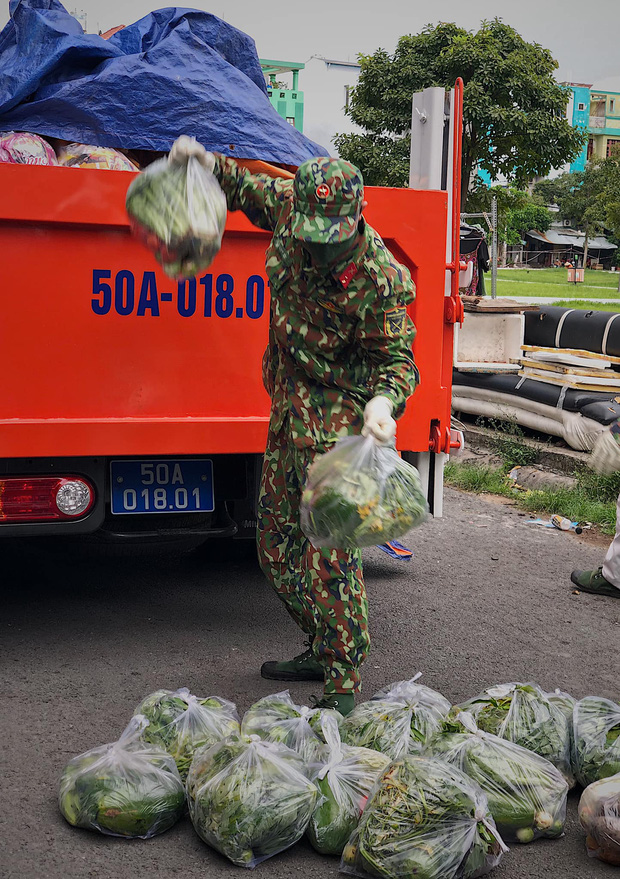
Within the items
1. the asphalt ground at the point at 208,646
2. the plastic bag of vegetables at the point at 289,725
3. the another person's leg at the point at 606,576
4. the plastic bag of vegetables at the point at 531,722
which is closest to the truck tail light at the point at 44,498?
the asphalt ground at the point at 208,646

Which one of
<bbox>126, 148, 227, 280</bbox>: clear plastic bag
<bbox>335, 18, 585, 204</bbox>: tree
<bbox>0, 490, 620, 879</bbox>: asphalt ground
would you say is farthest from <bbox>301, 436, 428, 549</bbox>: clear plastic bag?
<bbox>335, 18, 585, 204</bbox>: tree

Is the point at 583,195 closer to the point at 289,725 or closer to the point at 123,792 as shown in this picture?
the point at 289,725

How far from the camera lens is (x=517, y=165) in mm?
20125

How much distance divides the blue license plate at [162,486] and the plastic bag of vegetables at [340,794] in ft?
4.64

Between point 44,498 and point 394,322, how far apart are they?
4.91 ft

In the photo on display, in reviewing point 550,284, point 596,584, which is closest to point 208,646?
point 596,584

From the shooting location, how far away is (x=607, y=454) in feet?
11.3

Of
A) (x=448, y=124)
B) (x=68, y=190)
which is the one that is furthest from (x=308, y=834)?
(x=448, y=124)

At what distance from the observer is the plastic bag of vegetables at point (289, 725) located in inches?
104

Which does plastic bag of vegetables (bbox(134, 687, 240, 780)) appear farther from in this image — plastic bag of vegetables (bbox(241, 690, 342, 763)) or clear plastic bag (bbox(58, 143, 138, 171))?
clear plastic bag (bbox(58, 143, 138, 171))

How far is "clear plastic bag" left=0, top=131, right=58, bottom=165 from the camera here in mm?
3646

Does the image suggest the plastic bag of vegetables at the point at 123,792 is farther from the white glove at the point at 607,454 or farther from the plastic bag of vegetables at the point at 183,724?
the white glove at the point at 607,454

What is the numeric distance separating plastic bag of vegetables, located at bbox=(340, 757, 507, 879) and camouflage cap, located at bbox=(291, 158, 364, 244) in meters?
1.45

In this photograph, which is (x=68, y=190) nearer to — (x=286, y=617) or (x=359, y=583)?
(x=359, y=583)
